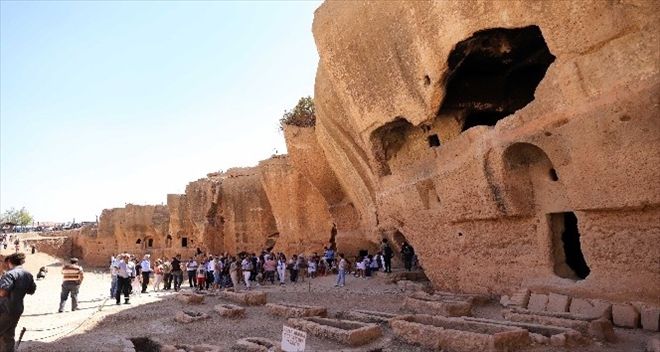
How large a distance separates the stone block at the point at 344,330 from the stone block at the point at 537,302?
3.12 meters

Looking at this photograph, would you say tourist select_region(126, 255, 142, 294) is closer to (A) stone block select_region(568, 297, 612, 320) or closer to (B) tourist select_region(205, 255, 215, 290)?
(B) tourist select_region(205, 255, 215, 290)

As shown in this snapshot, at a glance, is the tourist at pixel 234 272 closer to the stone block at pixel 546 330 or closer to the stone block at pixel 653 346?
the stone block at pixel 546 330

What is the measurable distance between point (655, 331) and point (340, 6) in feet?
31.8

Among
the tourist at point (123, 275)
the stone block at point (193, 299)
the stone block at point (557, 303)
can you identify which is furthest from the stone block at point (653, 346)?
the tourist at point (123, 275)

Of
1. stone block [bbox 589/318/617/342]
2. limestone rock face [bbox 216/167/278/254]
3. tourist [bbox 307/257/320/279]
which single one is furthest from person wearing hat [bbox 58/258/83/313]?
limestone rock face [bbox 216/167/278/254]

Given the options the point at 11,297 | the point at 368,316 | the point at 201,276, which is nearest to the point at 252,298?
the point at 368,316

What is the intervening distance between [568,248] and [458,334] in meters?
4.93

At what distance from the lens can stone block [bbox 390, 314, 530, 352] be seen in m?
6.11

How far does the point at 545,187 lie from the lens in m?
9.21

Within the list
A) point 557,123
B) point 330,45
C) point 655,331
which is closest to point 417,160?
point 330,45

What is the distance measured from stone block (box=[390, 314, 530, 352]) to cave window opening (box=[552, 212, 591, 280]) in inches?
116

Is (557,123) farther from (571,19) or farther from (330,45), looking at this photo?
(330,45)

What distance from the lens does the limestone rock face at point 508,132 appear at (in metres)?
7.07

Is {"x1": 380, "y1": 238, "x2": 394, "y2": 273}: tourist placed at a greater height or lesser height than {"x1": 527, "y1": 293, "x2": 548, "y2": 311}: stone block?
greater
